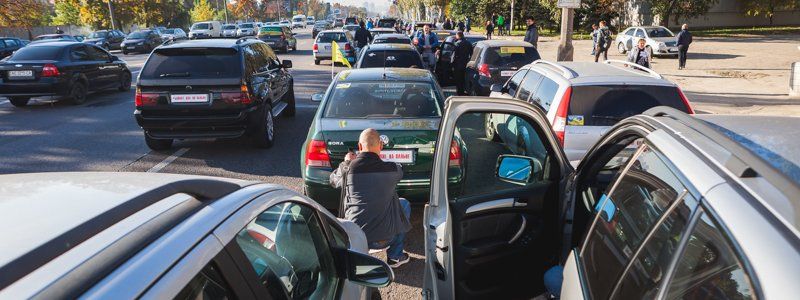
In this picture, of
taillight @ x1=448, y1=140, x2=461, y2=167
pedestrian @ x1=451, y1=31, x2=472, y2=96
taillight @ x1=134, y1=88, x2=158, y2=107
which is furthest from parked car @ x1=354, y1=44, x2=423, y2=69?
taillight @ x1=448, y1=140, x2=461, y2=167

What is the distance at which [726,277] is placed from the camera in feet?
4.24

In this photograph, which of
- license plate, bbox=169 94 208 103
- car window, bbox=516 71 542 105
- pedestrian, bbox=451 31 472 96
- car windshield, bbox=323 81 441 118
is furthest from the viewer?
pedestrian, bbox=451 31 472 96

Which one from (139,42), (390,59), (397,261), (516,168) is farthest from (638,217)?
(139,42)

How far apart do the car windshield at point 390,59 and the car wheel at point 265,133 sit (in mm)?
2916

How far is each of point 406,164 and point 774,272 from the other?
13.6 ft

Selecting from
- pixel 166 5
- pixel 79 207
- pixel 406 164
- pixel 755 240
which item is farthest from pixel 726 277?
pixel 166 5

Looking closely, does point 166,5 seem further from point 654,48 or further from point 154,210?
point 154,210

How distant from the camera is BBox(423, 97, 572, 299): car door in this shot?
299cm

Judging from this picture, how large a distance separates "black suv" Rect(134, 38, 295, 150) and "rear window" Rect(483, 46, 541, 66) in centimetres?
535

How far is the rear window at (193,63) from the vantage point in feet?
25.2

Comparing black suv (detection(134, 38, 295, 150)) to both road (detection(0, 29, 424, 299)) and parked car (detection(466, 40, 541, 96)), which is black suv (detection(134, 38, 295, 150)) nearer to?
road (detection(0, 29, 424, 299))

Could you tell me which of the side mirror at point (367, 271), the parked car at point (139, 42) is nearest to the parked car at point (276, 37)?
the parked car at point (139, 42)

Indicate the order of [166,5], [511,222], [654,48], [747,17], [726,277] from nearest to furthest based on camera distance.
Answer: [726,277], [511,222], [654,48], [747,17], [166,5]

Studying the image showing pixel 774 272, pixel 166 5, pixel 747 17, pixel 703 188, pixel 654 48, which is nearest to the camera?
pixel 774 272
